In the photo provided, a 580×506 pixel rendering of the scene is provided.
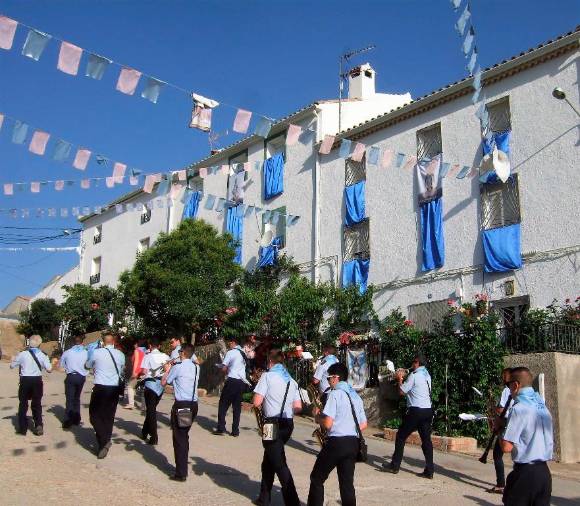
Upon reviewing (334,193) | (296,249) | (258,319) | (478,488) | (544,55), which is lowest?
(478,488)

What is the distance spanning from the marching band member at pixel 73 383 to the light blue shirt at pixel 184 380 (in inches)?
141

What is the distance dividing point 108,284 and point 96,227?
14.0 feet

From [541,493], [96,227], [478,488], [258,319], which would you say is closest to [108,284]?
[96,227]

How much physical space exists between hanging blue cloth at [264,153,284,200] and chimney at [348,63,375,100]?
3.57 metres

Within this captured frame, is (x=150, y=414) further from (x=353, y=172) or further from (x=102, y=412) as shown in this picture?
(x=353, y=172)

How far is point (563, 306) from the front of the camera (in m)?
15.8

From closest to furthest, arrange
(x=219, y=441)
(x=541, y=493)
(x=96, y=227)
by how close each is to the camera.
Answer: (x=541, y=493), (x=219, y=441), (x=96, y=227)

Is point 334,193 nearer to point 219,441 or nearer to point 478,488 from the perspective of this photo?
point 219,441

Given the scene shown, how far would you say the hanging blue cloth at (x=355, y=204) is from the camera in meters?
21.2

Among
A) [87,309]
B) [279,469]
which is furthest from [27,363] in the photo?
[87,309]

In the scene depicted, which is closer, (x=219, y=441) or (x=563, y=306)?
(x=219, y=441)

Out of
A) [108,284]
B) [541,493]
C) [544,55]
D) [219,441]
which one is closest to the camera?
[541,493]

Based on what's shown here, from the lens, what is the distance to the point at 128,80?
33.0 ft

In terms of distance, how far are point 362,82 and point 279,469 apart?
19933 mm
